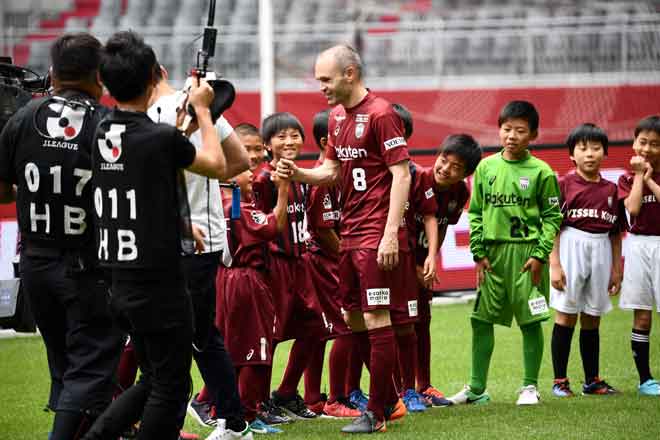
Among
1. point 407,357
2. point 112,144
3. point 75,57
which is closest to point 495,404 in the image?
point 407,357

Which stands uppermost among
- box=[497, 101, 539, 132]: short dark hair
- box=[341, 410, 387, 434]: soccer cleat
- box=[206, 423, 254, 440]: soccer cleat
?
box=[497, 101, 539, 132]: short dark hair

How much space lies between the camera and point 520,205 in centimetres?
676

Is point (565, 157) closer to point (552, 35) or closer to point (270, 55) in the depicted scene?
point (270, 55)

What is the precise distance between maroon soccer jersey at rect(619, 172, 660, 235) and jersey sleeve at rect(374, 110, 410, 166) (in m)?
2.41

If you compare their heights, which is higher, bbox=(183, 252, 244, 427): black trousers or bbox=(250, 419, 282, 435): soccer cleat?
bbox=(183, 252, 244, 427): black trousers

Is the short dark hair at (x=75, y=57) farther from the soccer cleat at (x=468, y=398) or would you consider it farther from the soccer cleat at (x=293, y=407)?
the soccer cleat at (x=468, y=398)

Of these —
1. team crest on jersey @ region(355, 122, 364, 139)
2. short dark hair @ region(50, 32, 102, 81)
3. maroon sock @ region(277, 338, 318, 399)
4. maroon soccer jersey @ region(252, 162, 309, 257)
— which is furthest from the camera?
maroon sock @ region(277, 338, 318, 399)

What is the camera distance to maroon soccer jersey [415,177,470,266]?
6.90 meters

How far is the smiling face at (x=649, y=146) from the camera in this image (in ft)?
23.3

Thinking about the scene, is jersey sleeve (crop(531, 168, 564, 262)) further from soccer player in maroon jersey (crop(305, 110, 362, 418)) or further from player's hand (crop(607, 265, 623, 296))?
soccer player in maroon jersey (crop(305, 110, 362, 418))

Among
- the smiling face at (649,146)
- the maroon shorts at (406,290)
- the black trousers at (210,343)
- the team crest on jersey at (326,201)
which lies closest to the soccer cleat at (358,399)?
the maroon shorts at (406,290)

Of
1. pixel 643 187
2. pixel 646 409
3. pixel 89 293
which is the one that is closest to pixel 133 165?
pixel 89 293

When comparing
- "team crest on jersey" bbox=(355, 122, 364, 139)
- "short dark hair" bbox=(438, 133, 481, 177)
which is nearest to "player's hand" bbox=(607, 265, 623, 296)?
"short dark hair" bbox=(438, 133, 481, 177)

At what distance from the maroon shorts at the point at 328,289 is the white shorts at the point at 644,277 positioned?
2192mm
